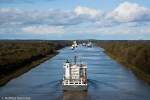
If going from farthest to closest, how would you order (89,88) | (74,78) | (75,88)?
(89,88) → (74,78) → (75,88)

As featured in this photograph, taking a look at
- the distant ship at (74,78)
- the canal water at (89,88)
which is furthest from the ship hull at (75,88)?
the canal water at (89,88)

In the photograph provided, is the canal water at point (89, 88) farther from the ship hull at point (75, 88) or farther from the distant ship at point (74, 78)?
the distant ship at point (74, 78)

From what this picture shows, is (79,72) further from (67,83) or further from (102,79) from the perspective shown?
(102,79)

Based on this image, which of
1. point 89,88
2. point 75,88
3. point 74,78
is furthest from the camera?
point 89,88

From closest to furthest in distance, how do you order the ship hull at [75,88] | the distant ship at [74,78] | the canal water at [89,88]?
the canal water at [89,88] → the ship hull at [75,88] → the distant ship at [74,78]

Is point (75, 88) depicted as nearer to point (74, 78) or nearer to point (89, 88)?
point (74, 78)

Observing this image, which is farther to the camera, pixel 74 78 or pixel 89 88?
pixel 89 88

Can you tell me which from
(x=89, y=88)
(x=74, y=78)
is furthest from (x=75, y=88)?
(x=89, y=88)

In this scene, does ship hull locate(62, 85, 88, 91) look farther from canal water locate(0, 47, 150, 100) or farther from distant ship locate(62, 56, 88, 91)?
canal water locate(0, 47, 150, 100)

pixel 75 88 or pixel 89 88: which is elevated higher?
pixel 75 88
